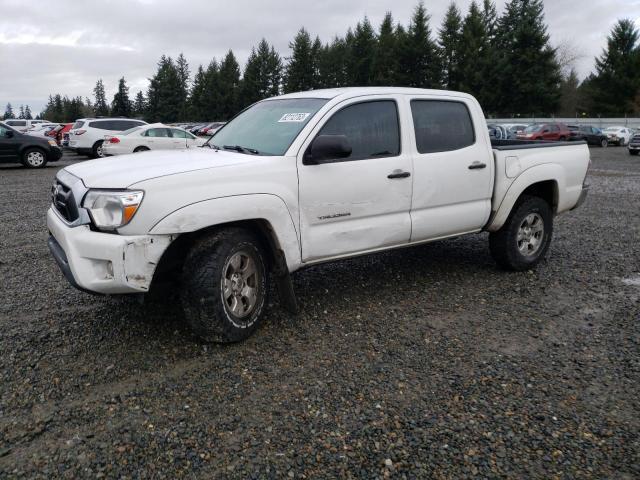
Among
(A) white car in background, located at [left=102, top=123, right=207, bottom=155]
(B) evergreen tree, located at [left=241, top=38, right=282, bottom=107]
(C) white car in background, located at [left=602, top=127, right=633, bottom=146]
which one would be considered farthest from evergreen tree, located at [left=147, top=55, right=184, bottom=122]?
(A) white car in background, located at [left=102, top=123, right=207, bottom=155]

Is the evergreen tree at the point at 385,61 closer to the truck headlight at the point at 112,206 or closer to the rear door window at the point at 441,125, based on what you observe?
the rear door window at the point at 441,125

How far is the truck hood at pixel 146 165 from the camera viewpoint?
3555 millimetres

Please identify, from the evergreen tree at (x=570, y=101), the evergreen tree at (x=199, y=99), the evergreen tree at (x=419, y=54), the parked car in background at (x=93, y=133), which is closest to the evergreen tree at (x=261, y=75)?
the evergreen tree at (x=199, y=99)

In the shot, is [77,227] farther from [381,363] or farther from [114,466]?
[381,363]

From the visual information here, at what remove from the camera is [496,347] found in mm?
3977

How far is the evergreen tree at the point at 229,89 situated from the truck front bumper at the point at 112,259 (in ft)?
225

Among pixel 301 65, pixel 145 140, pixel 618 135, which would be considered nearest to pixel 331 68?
pixel 301 65

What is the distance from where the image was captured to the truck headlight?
11.2ft

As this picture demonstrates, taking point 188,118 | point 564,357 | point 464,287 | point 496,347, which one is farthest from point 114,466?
point 188,118

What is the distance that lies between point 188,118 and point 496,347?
77835 mm

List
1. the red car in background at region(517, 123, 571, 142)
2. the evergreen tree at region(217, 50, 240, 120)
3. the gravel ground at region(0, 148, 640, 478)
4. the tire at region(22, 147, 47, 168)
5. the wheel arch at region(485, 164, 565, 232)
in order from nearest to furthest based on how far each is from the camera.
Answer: the gravel ground at region(0, 148, 640, 478) → the wheel arch at region(485, 164, 565, 232) → the tire at region(22, 147, 47, 168) → the red car in background at region(517, 123, 571, 142) → the evergreen tree at region(217, 50, 240, 120)

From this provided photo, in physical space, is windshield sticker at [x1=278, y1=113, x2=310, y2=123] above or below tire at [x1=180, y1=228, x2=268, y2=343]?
above

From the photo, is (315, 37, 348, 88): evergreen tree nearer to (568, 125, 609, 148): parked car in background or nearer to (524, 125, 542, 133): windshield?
(568, 125, 609, 148): parked car in background

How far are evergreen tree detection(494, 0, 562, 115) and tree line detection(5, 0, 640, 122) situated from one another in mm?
88
